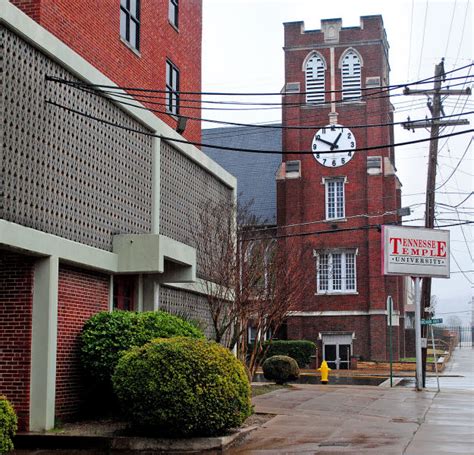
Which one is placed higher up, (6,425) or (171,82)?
(171,82)

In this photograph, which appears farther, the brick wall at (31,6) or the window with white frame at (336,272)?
the window with white frame at (336,272)

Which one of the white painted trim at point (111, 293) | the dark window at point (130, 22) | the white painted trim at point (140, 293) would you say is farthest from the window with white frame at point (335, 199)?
the white painted trim at point (111, 293)

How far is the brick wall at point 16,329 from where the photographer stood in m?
15.0

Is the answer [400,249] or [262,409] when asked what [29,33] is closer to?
[262,409]

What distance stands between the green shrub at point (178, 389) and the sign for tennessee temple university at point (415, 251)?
51.1 feet

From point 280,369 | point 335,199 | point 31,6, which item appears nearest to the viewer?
point 31,6

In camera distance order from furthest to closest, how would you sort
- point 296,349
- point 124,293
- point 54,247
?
point 296,349, point 124,293, point 54,247

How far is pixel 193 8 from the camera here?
27.3 metres

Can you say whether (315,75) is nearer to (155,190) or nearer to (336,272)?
(336,272)

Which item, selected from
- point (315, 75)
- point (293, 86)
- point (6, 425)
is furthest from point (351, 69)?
point (6, 425)

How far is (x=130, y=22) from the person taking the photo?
71.9 feet

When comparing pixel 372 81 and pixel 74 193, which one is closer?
pixel 74 193

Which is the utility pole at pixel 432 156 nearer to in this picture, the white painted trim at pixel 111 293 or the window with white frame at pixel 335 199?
the window with white frame at pixel 335 199

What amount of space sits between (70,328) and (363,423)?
6.42 m
